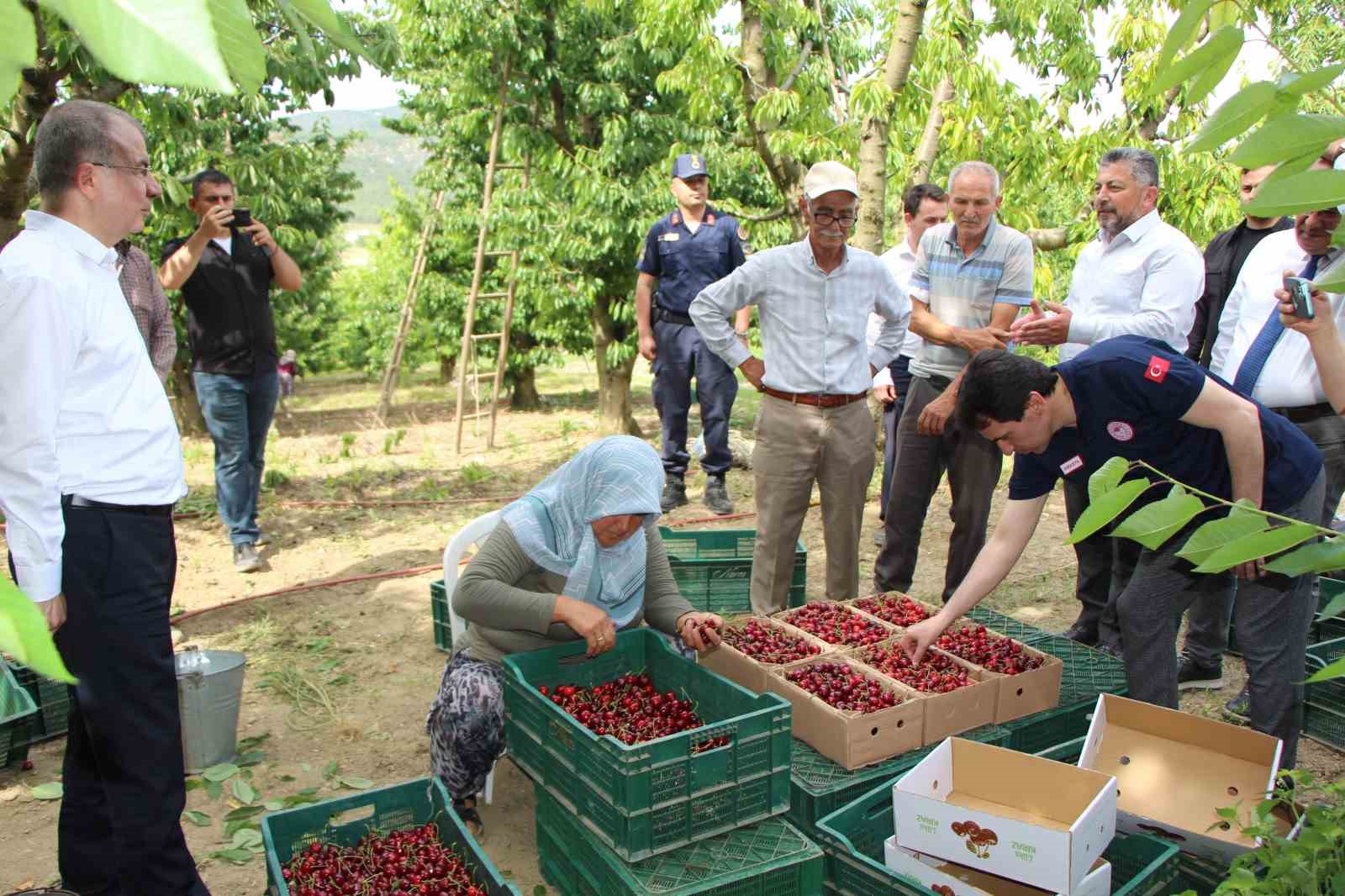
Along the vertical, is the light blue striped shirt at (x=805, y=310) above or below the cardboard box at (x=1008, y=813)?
above

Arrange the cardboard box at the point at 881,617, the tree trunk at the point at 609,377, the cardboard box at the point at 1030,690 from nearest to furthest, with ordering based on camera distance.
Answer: the cardboard box at the point at 1030,690
the cardboard box at the point at 881,617
the tree trunk at the point at 609,377

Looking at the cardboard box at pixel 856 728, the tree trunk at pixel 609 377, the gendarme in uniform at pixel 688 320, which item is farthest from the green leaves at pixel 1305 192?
the tree trunk at pixel 609 377

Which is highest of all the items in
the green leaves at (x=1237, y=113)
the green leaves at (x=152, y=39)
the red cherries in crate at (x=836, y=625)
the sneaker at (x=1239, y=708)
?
the green leaves at (x=1237, y=113)

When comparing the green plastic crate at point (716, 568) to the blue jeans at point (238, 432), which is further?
the blue jeans at point (238, 432)

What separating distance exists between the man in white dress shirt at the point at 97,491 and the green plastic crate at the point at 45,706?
54.1 inches

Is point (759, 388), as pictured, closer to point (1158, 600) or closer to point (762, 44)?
point (1158, 600)

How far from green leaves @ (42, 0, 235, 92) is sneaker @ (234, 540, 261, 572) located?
17.9 feet

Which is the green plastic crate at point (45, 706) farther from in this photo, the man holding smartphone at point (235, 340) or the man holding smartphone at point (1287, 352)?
the man holding smartphone at point (1287, 352)

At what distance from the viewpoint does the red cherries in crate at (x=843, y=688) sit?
2979 millimetres

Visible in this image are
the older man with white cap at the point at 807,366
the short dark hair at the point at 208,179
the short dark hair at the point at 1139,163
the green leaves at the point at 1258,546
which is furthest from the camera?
the short dark hair at the point at 208,179

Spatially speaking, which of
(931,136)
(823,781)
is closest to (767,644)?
(823,781)

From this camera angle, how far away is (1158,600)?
291 cm

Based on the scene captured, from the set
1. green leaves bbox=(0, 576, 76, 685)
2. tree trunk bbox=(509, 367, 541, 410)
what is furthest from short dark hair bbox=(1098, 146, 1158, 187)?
tree trunk bbox=(509, 367, 541, 410)

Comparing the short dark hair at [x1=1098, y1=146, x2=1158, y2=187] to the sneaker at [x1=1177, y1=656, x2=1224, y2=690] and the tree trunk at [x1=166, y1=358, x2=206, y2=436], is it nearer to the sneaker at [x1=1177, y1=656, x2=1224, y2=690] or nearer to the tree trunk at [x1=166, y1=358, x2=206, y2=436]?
the sneaker at [x1=1177, y1=656, x2=1224, y2=690]
